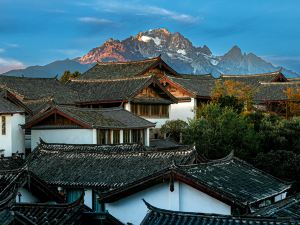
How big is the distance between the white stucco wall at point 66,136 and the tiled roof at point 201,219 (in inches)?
848

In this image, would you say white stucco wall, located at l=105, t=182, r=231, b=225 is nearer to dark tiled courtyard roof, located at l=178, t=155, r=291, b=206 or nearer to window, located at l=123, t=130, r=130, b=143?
dark tiled courtyard roof, located at l=178, t=155, r=291, b=206

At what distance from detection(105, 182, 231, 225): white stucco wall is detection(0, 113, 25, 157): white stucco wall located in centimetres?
1852

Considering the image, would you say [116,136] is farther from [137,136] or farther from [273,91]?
[273,91]

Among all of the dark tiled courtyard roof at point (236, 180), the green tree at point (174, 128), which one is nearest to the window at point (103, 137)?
the green tree at point (174, 128)

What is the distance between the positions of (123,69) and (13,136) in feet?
70.6

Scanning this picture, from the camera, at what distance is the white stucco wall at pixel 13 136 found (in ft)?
121

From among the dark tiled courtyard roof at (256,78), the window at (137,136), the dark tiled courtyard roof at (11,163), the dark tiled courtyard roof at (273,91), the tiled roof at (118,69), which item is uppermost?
the tiled roof at (118,69)

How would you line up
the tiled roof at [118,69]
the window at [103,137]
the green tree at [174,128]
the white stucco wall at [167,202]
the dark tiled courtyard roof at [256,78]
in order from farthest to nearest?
the dark tiled courtyard roof at [256,78], the tiled roof at [118,69], the green tree at [174,128], the window at [103,137], the white stucco wall at [167,202]

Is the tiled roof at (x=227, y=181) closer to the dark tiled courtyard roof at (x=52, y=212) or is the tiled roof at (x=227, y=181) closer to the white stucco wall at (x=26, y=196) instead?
the white stucco wall at (x=26, y=196)

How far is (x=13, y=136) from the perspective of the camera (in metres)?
37.2

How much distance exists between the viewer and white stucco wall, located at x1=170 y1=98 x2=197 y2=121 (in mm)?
50062

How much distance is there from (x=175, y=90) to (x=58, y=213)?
36936mm

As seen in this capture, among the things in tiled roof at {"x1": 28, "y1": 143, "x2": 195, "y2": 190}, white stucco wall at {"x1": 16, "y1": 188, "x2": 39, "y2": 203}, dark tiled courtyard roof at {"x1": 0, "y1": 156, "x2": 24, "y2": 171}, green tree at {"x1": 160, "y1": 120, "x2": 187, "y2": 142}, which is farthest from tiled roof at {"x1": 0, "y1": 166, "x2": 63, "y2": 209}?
green tree at {"x1": 160, "y1": 120, "x2": 187, "y2": 142}

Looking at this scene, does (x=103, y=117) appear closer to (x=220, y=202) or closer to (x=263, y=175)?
(x=263, y=175)
